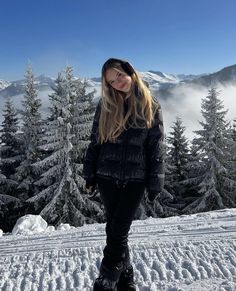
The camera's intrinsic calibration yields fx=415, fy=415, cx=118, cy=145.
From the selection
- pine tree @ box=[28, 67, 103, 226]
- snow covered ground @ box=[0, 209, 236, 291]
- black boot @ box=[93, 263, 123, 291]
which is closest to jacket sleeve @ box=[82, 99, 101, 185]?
black boot @ box=[93, 263, 123, 291]

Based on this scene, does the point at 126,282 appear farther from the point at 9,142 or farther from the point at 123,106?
the point at 9,142

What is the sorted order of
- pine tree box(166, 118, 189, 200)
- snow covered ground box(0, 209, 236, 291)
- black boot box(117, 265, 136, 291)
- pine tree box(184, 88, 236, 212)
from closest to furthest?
black boot box(117, 265, 136, 291) < snow covered ground box(0, 209, 236, 291) < pine tree box(184, 88, 236, 212) < pine tree box(166, 118, 189, 200)

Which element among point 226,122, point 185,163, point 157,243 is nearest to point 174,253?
point 157,243

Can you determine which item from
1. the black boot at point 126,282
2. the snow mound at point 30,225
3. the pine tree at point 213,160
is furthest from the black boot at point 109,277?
the pine tree at point 213,160

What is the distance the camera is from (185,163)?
1134 inches

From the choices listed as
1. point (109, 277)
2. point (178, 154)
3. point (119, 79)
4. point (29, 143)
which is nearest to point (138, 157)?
point (119, 79)

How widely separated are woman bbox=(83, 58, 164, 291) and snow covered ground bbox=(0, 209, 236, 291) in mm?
1174

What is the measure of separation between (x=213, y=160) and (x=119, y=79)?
21901 mm

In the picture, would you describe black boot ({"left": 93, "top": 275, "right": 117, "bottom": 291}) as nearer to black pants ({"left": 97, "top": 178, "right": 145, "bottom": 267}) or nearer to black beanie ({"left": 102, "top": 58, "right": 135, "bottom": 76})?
black pants ({"left": 97, "top": 178, "right": 145, "bottom": 267})

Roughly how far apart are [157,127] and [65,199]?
731 inches

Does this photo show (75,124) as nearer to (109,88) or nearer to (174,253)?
(174,253)

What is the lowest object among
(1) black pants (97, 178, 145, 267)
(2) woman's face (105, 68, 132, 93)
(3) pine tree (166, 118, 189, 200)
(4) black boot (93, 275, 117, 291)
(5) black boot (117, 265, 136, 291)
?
(3) pine tree (166, 118, 189, 200)

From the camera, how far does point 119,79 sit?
3818 millimetres

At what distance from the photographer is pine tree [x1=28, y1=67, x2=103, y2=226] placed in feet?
70.9
